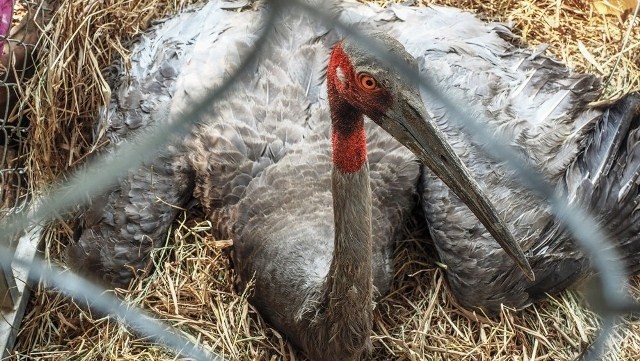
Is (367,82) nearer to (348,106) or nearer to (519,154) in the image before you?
(348,106)

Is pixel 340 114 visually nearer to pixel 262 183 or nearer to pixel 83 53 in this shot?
pixel 262 183

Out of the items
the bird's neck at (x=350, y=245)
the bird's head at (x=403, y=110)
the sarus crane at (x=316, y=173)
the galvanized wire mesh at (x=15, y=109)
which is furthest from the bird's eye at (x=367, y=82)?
the galvanized wire mesh at (x=15, y=109)

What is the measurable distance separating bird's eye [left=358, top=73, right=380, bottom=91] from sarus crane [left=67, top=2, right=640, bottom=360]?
1.81ft

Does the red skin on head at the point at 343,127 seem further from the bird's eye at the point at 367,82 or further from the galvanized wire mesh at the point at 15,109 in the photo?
the galvanized wire mesh at the point at 15,109

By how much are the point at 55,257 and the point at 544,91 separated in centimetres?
150

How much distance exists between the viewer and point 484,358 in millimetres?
2307

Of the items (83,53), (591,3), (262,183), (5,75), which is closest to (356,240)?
(262,183)

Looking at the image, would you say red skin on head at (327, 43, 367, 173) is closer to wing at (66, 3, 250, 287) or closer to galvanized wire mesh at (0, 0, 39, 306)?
wing at (66, 3, 250, 287)

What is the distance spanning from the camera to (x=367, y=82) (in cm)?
167

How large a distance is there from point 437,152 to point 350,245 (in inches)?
15.0

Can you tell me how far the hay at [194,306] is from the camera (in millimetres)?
2314

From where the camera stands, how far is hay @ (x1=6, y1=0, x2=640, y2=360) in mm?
2314

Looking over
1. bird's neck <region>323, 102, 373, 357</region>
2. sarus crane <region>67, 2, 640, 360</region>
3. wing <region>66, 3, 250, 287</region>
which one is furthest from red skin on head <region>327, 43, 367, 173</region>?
wing <region>66, 3, 250, 287</region>

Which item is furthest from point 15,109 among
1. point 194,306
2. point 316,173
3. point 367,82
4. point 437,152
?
point 437,152
